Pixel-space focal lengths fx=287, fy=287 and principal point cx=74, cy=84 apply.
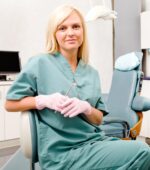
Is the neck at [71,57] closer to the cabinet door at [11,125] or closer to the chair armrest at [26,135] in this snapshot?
the chair armrest at [26,135]

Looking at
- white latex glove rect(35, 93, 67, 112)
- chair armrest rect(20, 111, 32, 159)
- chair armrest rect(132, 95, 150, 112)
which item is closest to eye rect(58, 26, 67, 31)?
white latex glove rect(35, 93, 67, 112)

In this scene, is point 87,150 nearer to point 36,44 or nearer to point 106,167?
point 106,167

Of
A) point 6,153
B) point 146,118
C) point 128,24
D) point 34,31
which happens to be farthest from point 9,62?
point 146,118

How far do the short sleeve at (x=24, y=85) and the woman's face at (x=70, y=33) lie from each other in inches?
6.6

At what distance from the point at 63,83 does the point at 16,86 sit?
7.9 inches

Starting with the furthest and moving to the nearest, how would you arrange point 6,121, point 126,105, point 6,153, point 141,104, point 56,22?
point 6,121
point 6,153
point 126,105
point 141,104
point 56,22

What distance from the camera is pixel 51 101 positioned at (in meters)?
1.14

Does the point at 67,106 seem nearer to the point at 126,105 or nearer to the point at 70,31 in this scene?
the point at 70,31

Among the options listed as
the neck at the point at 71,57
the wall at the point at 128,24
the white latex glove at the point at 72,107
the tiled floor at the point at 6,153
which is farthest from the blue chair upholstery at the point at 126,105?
the wall at the point at 128,24

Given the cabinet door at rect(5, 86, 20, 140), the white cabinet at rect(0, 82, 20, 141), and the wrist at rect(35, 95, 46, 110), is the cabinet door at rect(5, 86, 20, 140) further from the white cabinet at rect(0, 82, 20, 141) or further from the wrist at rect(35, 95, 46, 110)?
the wrist at rect(35, 95, 46, 110)

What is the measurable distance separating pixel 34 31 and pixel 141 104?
6.77ft

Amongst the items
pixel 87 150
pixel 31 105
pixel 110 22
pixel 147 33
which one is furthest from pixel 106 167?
pixel 110 22

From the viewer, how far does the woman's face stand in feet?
4.14

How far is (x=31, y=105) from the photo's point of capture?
3.88 ft
